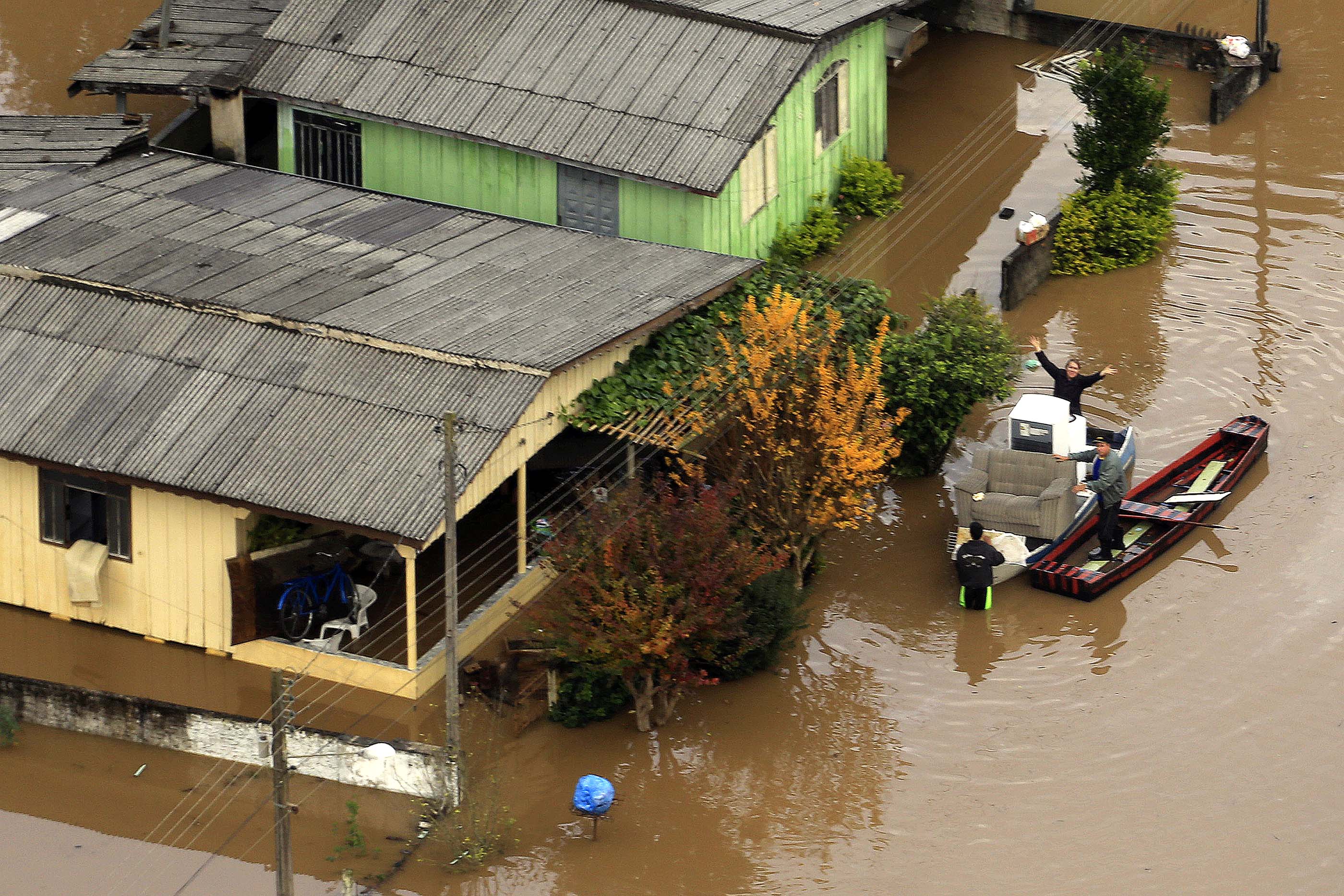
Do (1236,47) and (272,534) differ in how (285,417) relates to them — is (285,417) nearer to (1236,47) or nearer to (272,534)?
(272,534)

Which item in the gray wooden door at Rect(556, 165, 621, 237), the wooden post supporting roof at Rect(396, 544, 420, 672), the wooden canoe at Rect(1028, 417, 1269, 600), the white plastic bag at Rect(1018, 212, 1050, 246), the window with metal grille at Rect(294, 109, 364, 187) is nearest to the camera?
the wooden post supporting roof at Rect(396, 544, 420, 672)

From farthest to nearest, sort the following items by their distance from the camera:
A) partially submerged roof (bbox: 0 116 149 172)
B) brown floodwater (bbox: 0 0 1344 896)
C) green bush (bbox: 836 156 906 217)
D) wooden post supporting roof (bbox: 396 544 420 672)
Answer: green bush (bbox: 836 156 906 217), partially submerged roof (bbox: 0 116 149 172), wooden post supporting roof (bbox: 396 544 420 672), brown floodwater (bbox: 0 0 1344 896)

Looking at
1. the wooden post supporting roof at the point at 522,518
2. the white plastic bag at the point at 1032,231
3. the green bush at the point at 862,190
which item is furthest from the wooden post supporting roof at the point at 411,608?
the white plastic bag at the point at 1032,231

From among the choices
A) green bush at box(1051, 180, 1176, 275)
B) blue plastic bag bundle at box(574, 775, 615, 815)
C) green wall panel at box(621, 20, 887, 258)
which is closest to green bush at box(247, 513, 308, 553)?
blue plastic bag bundle at box(574, 775, 615, 815)

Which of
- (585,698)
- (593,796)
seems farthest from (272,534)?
(593,796)

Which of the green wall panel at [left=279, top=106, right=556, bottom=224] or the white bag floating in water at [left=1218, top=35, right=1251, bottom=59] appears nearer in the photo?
the green wall panel at [left=279, top=106, right=556, bottom=224]

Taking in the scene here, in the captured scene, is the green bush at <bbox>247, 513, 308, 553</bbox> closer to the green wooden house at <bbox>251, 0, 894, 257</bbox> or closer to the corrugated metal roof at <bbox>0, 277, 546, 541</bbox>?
the corrugated metal roof at <bbox>0, 277, 546, 541</bbox>
